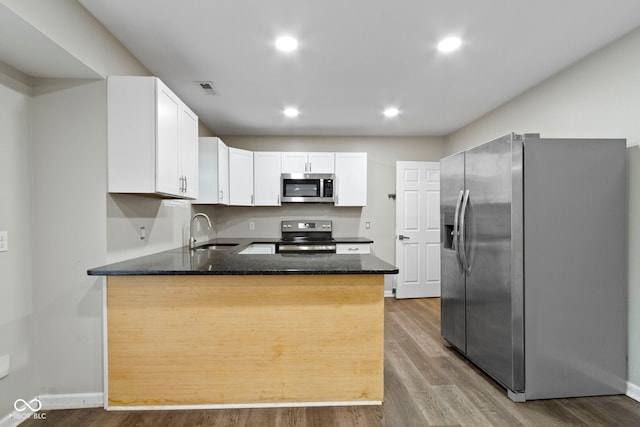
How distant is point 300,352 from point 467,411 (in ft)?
3.67

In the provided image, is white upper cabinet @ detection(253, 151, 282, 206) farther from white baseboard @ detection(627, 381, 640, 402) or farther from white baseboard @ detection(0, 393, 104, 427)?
white baseboard @ detection(627, 381, 640, 402)

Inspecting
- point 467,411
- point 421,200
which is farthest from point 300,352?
point 421,200

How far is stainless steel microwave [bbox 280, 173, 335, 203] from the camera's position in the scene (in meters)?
4.62

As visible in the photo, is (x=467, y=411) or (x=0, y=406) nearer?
(x=0, y=406)

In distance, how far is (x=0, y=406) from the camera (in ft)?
6.05

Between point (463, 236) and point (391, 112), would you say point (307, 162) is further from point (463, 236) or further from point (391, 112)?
point (463, 236)

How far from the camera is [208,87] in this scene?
310 centimetres

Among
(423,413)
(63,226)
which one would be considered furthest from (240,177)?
(423,413)

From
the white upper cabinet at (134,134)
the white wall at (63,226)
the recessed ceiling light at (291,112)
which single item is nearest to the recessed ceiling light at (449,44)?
the recessed ceiling light at (291,112)

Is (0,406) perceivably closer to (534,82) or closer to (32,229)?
(32,229)

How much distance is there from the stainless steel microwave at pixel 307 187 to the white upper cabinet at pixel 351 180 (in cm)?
15

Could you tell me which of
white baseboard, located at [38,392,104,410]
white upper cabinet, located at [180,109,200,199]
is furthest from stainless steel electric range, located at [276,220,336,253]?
white baseboard, located at [38,392,104,410]

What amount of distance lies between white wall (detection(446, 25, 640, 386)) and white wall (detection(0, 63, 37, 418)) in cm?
356

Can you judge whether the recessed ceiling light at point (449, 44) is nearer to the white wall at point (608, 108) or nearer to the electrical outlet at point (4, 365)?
the white wall at point (608, 108)
